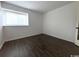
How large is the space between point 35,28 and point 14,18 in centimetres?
203

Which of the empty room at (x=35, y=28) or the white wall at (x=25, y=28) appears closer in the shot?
the empty room at (x=35, y=28)

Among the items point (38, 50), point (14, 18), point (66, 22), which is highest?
point (14, 18)

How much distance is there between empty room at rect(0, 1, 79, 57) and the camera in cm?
310

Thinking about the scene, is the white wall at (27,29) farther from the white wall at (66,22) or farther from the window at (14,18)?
the white wall at (66,22)

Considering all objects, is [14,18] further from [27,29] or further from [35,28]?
[35,28]

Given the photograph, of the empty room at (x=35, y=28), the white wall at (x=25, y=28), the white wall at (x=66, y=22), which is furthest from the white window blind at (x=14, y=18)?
the white wall at (x=66, y=22)

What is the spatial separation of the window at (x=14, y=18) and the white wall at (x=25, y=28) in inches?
10.2

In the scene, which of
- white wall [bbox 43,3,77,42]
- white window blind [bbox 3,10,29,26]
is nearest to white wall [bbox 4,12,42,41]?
white window blind [bbox 3,10,29,26]

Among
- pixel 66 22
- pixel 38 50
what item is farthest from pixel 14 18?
pixel 66 22

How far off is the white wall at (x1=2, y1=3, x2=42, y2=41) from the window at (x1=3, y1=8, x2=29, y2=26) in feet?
0.85

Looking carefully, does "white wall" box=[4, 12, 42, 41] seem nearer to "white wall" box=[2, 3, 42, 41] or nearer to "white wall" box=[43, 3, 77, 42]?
"white wall" box=[2, 3, 42, 41]

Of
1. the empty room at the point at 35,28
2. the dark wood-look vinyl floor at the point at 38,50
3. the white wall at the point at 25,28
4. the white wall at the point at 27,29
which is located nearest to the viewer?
the dark wood-look vinyl floor at the point at 38,50

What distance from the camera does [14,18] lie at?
15.9 feet

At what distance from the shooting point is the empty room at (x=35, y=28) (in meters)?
3.10
